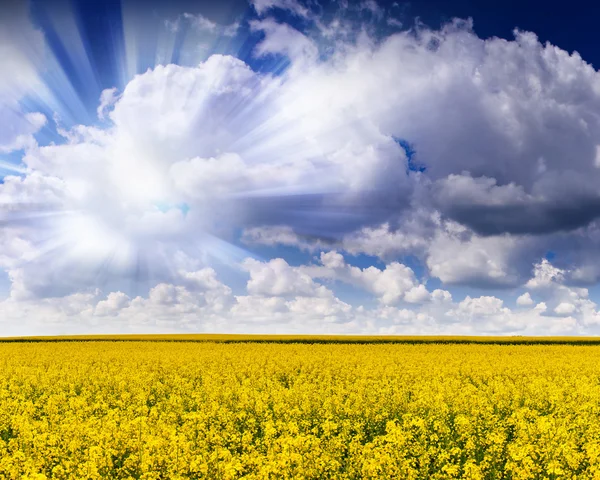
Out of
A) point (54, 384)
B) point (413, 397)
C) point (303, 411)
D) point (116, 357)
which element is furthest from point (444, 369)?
point (116, 357)

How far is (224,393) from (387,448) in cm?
761

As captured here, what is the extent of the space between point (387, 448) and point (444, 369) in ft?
45.9

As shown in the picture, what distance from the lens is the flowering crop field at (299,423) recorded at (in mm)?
7961

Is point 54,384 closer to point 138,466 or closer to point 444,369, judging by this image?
point 138,466

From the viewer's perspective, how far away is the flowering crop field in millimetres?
7961

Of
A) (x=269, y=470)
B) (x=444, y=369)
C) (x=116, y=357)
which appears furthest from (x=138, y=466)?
(x=116, y=357)

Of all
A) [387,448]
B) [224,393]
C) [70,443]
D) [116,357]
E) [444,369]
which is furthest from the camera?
[116,357]

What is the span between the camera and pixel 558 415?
1329cm

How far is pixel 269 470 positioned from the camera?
705 cm

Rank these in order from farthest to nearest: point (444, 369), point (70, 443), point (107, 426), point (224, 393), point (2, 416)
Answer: point (444, 369), point (224, 393), point (2, 416), point (107, 426), point (70, 443)

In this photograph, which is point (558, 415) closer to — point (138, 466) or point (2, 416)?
point (138, 466)

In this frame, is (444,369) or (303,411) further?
(444,369)

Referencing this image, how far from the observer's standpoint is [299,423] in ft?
38.7

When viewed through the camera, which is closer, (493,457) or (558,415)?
(493,457)
